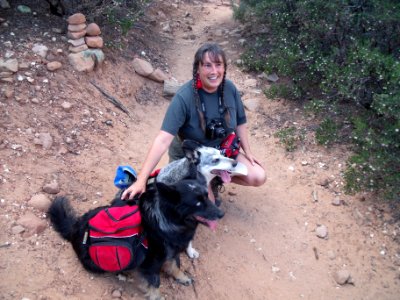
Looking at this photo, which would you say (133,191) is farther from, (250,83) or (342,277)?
(250,83)

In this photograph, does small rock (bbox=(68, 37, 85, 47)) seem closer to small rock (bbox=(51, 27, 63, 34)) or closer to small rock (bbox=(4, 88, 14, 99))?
small rock (bbox=(51, 27, 63, 34))

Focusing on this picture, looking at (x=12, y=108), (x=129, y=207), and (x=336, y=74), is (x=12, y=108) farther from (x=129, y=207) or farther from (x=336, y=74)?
(x=336, y=74)

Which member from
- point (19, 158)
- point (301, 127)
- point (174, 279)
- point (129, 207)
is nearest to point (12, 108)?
point (19, 158)

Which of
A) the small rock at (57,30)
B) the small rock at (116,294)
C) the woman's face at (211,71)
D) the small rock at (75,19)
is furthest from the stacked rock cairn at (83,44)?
the small rock at (116,294)

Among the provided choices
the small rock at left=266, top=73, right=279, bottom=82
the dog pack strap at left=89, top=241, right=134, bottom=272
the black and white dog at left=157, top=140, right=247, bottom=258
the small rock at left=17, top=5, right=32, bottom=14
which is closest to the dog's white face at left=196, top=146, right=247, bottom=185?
the black and white dog at left=157, top=140, right=247, bottom=258

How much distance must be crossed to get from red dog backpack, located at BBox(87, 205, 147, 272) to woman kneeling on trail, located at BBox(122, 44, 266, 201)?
266mm

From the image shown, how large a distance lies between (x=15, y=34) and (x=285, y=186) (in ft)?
14.1

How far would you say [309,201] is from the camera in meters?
4.52

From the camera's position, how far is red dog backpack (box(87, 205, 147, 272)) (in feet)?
9.84

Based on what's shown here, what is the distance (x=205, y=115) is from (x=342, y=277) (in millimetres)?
2084

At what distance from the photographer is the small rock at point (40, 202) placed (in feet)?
11.8

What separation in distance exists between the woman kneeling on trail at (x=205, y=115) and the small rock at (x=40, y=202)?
1093mm

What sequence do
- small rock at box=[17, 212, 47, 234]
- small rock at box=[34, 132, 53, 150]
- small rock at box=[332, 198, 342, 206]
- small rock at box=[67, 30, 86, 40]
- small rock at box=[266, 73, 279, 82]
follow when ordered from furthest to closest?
small rock at box=[266, 73, 279, 82], small rock at box=[67, 30, 86, 40], small rock at box=[332, 198, 342, 206], small rock at box=[34, 132, 53, 150], small rock at box=[17, 212, 47, 234]

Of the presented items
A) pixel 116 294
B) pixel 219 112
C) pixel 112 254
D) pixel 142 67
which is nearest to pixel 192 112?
pixel 219 112
